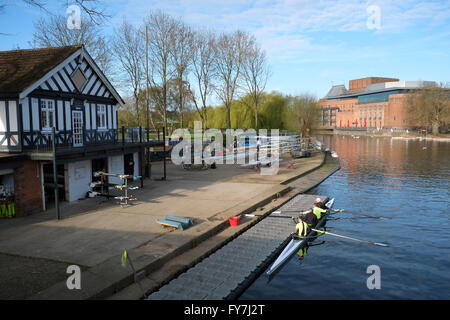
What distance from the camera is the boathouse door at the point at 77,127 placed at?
57.3 feet

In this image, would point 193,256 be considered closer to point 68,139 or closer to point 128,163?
point 68,139

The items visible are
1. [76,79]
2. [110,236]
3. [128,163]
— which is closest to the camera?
[110,236]

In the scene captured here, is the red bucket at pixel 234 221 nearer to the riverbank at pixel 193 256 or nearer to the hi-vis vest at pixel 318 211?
the riverbank at pixel 193 256

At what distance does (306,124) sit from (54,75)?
156 ft

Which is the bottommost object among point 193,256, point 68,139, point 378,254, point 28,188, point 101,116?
point 378,254

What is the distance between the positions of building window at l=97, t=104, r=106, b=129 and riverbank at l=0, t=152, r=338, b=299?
4.63 m

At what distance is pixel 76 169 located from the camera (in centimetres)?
1670

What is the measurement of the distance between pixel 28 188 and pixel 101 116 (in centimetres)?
703

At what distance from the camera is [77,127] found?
58.6 feet

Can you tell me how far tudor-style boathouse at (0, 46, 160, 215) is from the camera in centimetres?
1396

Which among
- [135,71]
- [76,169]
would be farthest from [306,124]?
[76,169]

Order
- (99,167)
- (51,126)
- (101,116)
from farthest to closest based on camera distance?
(101,116), (99,167), (51,126)

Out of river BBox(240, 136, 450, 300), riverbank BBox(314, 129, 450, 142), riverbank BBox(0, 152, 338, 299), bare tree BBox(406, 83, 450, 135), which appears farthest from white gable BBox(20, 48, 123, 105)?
bare tree BBox(406, 83, 450, 135)

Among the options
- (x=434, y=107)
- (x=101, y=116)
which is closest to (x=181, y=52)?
(x=101, y=116)
